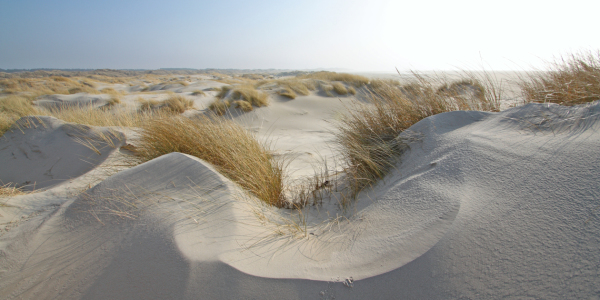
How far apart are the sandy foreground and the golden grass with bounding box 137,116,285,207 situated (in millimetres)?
216

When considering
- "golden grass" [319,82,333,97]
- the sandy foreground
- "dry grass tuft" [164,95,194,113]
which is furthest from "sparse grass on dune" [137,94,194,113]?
the sandy foreground

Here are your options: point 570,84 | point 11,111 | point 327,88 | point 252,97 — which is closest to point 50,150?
point 11,111

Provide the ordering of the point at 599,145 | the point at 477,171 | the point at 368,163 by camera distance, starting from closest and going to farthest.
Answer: the point at 599,145 < the point at 477,171 < the point at 368,163

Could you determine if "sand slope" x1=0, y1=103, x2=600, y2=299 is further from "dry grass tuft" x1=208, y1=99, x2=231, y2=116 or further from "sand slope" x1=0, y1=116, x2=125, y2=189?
"dry grass tuft" x1=208, y1=99, x2=231, y2=116

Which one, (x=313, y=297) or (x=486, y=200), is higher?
(x=486, y=200)

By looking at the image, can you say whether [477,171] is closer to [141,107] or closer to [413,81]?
[413,81]

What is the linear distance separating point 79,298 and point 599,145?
251 cm

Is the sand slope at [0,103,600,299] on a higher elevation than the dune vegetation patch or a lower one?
lower

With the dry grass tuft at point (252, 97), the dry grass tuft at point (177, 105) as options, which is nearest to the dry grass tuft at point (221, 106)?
the dry grass tuft at point (252, 97)

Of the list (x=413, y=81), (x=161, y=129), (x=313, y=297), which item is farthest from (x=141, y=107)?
(x=313, y=297)

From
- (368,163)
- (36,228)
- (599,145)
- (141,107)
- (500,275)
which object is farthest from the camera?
(141,107)

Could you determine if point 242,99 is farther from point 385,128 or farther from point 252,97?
point 385,128

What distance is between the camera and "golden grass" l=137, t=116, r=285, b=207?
193 cm

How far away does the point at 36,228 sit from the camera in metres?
1.53
